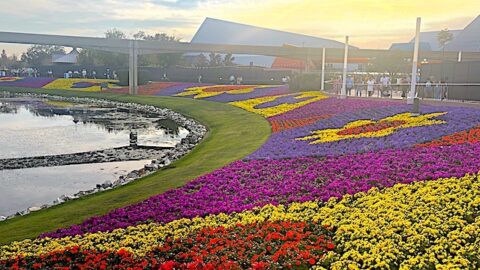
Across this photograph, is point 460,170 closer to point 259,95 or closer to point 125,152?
point 125,152

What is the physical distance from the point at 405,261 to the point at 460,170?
4.85 metres

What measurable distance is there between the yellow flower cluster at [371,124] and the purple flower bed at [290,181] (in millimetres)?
2932

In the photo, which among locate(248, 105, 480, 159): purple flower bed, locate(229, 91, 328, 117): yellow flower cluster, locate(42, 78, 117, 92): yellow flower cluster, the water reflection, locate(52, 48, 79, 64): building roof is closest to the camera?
locate(248, 105, 480, 159): purple flower bed

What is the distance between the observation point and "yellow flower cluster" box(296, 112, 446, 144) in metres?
17.4

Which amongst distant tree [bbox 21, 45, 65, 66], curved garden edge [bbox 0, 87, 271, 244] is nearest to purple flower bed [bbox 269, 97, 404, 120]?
curved garden edge [bbox 0, 87, 271, 244]

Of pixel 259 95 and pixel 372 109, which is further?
pixel 259 95

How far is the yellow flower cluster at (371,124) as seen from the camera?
1736 cm

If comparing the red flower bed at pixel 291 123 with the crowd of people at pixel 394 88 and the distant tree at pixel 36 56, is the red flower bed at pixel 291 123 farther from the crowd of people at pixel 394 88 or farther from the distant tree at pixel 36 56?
the distant tree at pixel 36 56

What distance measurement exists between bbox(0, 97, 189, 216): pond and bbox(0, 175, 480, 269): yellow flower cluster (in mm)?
5100

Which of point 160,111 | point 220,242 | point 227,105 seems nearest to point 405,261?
point 220,242

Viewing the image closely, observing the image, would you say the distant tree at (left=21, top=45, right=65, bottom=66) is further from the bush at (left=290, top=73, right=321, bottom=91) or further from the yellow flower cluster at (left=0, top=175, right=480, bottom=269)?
the yellow flower cluster at (left=0, top=175, right=480, bottom=269)

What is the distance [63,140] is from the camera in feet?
81.0

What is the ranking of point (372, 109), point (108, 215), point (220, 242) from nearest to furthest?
point (220, 242), point (108, 215), point (372, 109)

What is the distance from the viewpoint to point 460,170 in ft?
37.2
